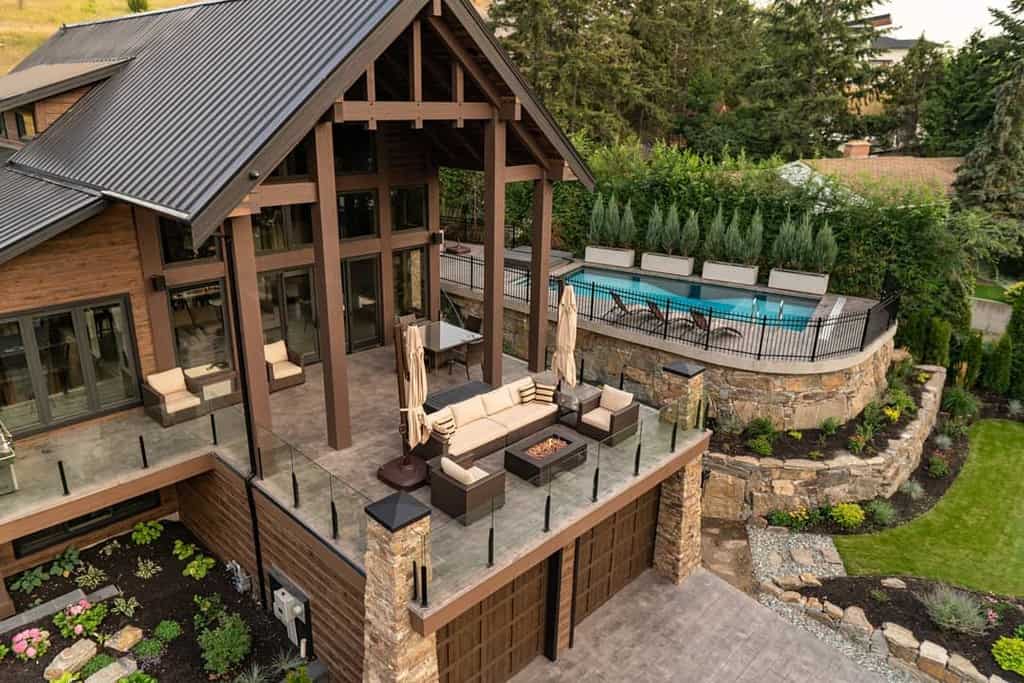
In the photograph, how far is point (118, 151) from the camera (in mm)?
11484

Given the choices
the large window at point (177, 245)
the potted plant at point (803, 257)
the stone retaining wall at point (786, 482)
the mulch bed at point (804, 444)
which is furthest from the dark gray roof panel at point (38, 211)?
the potted plant at point (803, 257)

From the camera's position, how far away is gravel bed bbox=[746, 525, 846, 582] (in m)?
13.7

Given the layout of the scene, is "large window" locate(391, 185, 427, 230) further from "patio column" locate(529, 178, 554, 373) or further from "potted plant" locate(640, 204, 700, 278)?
"potted plant" locate(640, 204, 700, 278)

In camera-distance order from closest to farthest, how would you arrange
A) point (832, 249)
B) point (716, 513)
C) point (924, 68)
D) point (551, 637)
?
point (551, 637) → point (716, 513) → point (832, 249) → point (924, 68)

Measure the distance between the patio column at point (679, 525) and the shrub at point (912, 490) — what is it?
22.6ft

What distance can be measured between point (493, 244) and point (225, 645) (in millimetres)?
Result: 8014

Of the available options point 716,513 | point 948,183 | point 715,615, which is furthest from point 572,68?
point 715,615

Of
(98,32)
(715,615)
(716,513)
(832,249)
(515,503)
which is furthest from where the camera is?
(832,249)

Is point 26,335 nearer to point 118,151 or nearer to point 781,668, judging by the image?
point 118,151

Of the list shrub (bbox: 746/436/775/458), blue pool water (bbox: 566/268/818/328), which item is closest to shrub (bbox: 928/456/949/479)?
blue pool water (bbox: 566/268/818/328)

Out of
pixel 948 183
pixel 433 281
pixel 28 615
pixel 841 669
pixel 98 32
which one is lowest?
pixel 841 669

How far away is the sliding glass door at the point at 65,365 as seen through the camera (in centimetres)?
1109

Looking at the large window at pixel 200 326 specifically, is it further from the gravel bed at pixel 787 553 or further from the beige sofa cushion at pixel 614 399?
the gravel bed at pixel 787 553

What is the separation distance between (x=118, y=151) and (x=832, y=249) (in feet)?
64.6
